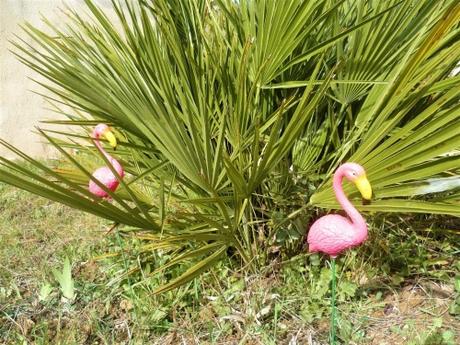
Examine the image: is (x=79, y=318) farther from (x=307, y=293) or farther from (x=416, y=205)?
(x=416, y=205)

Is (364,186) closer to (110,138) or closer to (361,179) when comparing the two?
(361,179)

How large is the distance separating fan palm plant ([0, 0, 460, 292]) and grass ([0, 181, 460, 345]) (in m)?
0.18

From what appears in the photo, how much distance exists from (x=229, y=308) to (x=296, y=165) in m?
0.62

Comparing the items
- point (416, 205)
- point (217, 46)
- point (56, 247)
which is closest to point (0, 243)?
point (56, 247)

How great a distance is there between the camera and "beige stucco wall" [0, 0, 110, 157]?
3.95 meters

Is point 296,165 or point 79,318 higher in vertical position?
point 296,165

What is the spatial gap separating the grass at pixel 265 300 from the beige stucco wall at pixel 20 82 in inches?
88.9

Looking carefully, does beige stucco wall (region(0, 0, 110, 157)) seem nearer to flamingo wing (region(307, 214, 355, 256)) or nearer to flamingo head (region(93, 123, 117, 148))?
flamingo head (region(93, 123, 117, 148))

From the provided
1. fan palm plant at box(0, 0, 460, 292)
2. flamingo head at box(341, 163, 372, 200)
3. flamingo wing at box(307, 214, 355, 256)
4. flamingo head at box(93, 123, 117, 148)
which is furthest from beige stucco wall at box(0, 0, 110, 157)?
flamingo head at box(341, 163, 372, 200)

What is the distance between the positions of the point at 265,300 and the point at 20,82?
324cm

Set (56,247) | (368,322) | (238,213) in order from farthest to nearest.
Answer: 1. (56,247)
2. (368,322)
3. (238,213)

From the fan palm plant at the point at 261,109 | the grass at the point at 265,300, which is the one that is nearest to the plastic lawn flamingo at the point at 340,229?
the fan palm plant at the point at 261,109

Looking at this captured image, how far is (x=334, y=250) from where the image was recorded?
1383mm

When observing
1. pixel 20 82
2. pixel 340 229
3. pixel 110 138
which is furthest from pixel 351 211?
pixel 20 82
